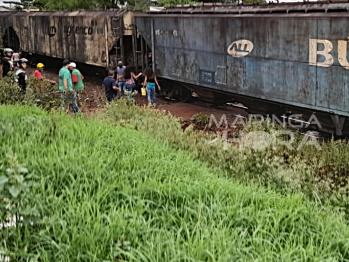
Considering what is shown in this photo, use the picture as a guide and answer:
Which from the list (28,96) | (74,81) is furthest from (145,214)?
(74,81)

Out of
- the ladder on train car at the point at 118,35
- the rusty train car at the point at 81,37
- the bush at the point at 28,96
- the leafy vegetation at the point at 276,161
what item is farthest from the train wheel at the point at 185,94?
the leafy vegetation at the point at 276,161

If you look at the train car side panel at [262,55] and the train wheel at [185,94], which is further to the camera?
the train wheel at [185,94]

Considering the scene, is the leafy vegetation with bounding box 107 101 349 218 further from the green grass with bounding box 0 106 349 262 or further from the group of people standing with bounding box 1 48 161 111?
the group of people standing with bounding box 1 48 161 111

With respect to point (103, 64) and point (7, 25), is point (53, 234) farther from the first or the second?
point (7, 25)

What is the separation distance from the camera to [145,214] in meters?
4.21

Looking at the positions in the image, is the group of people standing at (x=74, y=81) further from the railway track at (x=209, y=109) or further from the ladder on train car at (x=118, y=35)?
the ladder on train car at (x=118, y=35)

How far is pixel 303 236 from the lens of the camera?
163 inches

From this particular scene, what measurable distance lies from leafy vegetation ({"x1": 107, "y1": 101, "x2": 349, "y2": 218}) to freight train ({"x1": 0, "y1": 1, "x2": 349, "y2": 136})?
219 centimetres

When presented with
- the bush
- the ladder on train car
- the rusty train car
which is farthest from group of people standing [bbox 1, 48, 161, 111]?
the rusty train car

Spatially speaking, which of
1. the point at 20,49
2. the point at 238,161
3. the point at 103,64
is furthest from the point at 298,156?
the point at 20,49

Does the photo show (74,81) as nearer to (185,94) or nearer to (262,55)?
(185,94)

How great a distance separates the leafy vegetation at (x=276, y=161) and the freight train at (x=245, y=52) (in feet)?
7.19

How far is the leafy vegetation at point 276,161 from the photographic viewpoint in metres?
5.98

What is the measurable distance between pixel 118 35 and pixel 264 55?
740 cm
